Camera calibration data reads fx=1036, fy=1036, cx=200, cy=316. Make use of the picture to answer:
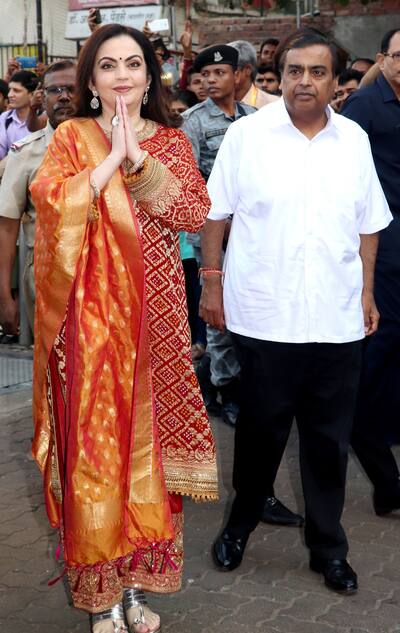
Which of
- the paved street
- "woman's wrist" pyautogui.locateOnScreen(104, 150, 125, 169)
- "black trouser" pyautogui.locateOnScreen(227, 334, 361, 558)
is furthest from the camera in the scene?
"black trouser" pyautogui.locateOnScreen(227, 334, 361, 558)

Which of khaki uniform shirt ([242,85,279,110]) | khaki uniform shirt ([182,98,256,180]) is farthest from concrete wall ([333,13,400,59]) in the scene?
khaki uniform shirt ([182,98,256,180])

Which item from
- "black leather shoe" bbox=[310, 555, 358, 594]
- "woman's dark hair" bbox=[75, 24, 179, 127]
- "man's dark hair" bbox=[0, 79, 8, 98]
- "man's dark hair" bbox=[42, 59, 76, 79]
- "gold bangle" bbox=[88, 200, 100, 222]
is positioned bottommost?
"black leather shoe" bbox=[310, 555, 358, 594]

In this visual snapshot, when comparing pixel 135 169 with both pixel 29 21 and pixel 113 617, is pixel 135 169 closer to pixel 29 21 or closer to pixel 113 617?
pixel 113 617

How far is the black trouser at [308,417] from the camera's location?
4012 millimetres

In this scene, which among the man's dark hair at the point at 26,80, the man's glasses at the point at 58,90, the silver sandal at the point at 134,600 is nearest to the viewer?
the silver sandal at the point at 134,600

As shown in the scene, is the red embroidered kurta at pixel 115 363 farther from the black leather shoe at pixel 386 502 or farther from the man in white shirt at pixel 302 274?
Answer: the black leather shoe at pixel 386 502

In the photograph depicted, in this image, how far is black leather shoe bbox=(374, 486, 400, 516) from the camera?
15.9 ft

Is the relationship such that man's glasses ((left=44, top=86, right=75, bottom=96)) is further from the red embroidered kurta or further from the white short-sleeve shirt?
the red embroidered kurta

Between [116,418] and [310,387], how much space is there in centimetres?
92

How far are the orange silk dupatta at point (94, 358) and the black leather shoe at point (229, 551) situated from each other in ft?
2.42

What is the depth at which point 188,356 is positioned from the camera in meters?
3.68

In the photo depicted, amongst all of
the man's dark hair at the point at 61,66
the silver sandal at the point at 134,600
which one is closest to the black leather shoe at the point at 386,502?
the silver sandal at the point at 134,600

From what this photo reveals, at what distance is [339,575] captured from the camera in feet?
13.3

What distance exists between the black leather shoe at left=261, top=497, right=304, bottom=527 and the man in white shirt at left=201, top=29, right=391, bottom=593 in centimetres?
55
